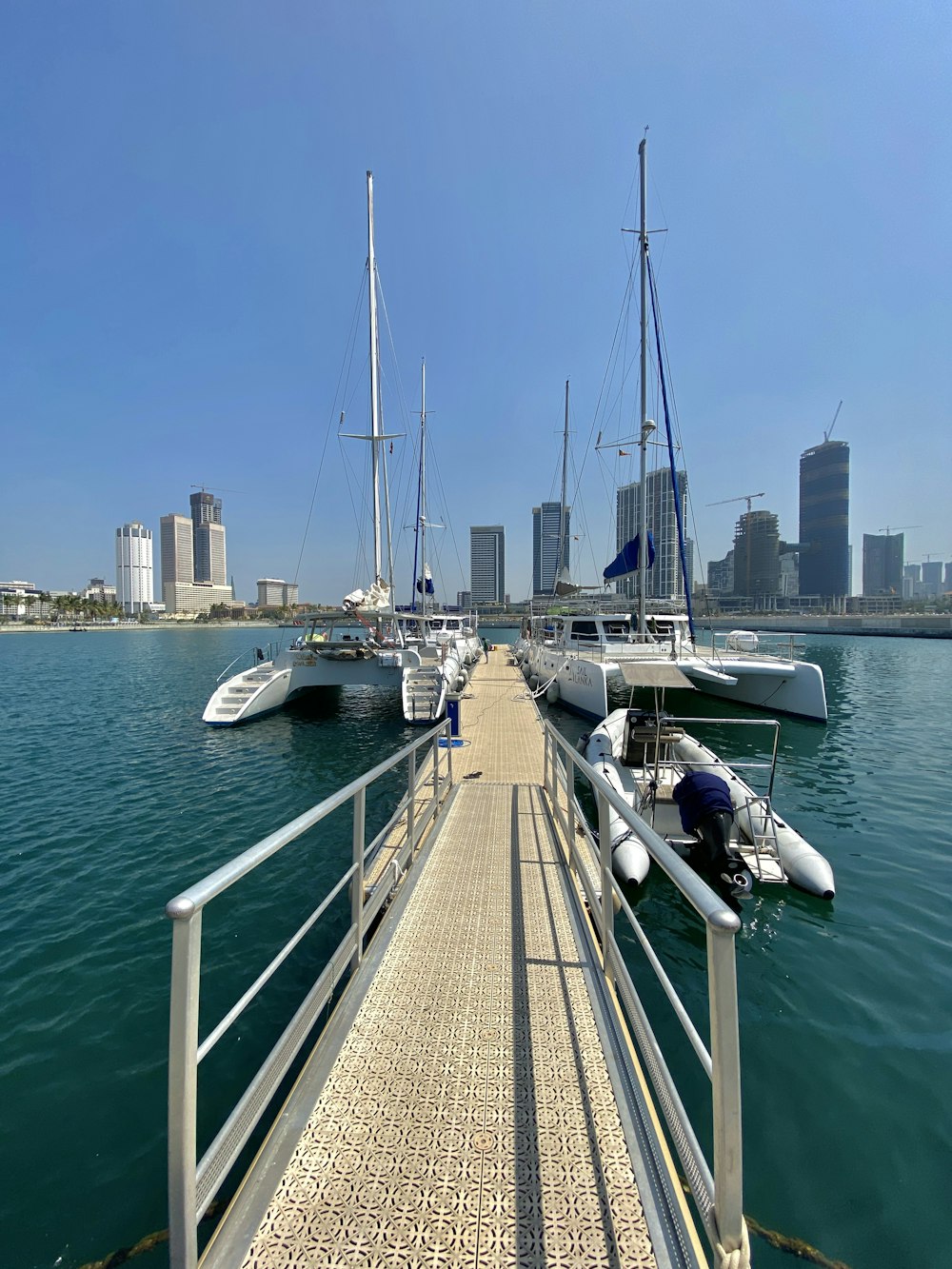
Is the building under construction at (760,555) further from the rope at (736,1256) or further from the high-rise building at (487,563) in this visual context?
the rope at (736,1256)

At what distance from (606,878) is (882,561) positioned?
723ft

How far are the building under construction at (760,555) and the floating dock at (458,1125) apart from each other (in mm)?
139298

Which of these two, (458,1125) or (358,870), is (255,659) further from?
(458,1125)

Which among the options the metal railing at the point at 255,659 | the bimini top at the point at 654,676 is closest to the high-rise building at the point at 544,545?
the metal railing at the point at 255,659

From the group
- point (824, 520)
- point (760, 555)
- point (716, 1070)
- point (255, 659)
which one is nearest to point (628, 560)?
point (255, 659)

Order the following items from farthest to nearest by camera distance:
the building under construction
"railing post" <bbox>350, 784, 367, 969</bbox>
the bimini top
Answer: the building under construction → the bimini top → "railing post" <bbox>350, 784, 367, 969</bbox>

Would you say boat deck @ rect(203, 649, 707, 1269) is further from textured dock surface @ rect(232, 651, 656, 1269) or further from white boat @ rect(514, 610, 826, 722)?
white boat @ rect(514, 610, 826, 722)

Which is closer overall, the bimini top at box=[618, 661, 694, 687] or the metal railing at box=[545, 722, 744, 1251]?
the metal railing at box=[545, 722, 744, 1251]

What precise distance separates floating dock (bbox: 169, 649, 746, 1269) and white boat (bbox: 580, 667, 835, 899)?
6.51 ft

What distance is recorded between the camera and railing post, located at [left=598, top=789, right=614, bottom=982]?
2820 millimetres

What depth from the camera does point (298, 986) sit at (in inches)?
173

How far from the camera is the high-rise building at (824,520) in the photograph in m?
139

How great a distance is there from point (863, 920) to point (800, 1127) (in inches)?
122

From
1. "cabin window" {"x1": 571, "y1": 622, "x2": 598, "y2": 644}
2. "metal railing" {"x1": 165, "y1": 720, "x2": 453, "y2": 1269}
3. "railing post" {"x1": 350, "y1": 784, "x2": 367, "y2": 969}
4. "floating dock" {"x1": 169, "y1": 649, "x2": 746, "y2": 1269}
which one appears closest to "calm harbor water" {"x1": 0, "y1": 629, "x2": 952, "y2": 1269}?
"floating dock" {"x1": 169, "y1": 649, "x2": 746, "y2": 1269}
